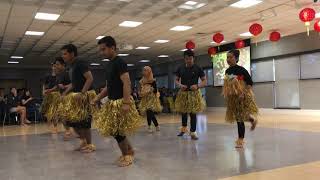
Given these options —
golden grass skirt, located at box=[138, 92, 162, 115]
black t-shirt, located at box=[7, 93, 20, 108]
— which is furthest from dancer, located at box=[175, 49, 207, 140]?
black t-shirt, located at box=[7, 93, 20, 108]

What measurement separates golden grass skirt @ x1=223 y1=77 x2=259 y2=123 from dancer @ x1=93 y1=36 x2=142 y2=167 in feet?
4.97

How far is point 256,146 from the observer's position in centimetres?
485

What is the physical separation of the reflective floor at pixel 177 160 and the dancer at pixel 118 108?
0.35 m

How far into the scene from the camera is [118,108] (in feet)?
12.0

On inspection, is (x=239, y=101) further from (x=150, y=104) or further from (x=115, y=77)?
(x=150, y=104)

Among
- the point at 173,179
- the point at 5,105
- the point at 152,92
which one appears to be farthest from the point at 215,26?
the point at 173,179

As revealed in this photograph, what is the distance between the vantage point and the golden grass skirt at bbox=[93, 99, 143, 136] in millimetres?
3631

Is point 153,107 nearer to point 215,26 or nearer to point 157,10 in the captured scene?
point 157,10

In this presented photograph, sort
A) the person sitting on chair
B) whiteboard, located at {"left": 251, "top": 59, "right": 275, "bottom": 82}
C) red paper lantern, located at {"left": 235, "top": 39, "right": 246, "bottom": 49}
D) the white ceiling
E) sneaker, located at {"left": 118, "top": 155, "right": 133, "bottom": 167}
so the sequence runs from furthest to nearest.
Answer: red paper lantern, located at {"left": 235, "top": 39, "right": 246, "bottom": 49}
whiteboard, located at {"left": 251, "top": 59, "right": 275, "bottom": 82}
the person sitting on chair
the white ceiling
sneaker, located at {"left": 118, "top": 155, "right": 133, "bottom": 167}

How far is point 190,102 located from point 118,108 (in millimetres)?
2281

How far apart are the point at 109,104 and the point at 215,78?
13205 millimetres

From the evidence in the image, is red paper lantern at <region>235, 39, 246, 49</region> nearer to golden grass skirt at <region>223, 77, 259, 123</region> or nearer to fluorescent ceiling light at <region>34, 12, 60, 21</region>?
fluorescent ceiling light at <region>34, 12, 60, 21</region>

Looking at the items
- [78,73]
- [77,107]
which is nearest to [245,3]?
[78,73]

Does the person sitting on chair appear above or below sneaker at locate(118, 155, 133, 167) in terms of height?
above
